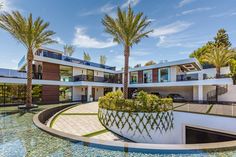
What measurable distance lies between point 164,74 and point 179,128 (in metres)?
12.6

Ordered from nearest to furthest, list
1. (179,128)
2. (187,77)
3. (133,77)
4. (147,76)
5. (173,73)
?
(179,128) < (187,77) < (173,73) < (147,76) < (133,77)

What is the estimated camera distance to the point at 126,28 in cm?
1391

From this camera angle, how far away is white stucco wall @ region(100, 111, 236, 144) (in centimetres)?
947

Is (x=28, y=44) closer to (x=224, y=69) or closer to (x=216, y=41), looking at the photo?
(x=224, y=69)

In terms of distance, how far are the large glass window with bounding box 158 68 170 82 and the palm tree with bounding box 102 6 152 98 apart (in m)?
10.3

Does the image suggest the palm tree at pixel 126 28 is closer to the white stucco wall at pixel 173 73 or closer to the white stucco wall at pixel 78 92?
the white stucco wall at pixel 173 73

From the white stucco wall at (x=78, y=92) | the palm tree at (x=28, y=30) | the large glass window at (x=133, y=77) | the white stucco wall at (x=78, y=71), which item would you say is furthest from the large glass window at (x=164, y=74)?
the palm tree at (x=28, y=30)

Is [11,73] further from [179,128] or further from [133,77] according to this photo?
[133,77]

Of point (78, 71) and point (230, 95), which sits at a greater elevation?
point (78, 71)

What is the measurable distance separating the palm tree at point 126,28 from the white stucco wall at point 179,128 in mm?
4618

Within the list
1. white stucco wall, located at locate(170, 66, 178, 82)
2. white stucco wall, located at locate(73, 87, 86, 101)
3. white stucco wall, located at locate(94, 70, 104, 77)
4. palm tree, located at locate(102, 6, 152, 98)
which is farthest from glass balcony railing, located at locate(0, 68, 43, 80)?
white stucco wall, located at locate(170, 66, 178, 82)

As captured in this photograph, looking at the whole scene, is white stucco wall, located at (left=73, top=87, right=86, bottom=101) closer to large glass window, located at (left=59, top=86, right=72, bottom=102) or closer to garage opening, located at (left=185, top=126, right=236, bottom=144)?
large glass window, located at (left=59, top=86, right=72, bottom=102)

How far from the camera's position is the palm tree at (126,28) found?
13.9m

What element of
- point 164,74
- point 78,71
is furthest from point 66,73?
point 164,74
